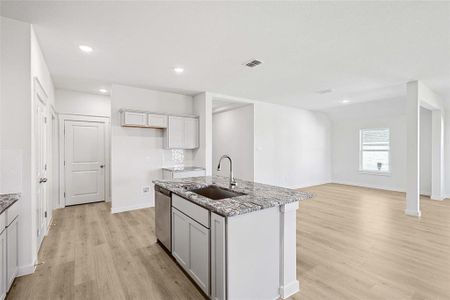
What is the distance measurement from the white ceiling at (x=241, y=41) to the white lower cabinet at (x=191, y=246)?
2.00 metres

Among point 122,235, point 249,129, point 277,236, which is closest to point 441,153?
point 249,129

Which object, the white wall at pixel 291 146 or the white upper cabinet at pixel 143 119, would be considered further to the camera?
the white wall at pixel 291 146

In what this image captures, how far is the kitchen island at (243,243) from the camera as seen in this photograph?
5.42 ft

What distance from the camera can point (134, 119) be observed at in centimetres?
435

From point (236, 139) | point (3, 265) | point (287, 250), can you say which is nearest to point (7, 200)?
point (3, 265)

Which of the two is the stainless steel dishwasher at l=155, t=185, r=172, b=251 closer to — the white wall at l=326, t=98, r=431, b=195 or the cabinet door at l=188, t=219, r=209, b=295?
the cabinet door at l=188, t=219, r=209, b=295

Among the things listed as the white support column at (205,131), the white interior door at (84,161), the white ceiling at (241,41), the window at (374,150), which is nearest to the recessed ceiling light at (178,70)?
the white ceiling at (241,41)

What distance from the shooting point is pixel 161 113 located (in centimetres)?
465

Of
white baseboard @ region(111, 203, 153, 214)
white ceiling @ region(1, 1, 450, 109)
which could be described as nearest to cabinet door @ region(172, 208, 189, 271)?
white ceiling @ region(1, 1, 450, 109)

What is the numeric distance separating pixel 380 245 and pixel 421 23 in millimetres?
2662

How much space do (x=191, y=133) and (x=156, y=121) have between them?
0.83 m

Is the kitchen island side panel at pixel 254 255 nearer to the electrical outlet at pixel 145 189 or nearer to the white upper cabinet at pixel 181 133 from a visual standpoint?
the white upper cabinet at pixel 181 133

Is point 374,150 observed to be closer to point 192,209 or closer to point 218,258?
point 192,209

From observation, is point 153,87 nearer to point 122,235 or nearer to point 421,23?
point 122,235
